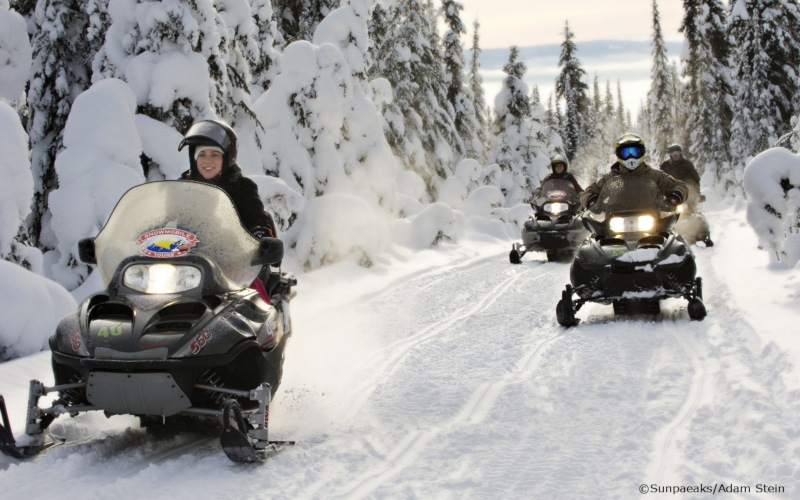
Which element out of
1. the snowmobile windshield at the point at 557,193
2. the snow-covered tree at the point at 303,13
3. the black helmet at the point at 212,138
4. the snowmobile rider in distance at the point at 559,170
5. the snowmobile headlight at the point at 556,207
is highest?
the snow-covered tree at the point at 303,13

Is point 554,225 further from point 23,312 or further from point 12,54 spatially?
point 23,312

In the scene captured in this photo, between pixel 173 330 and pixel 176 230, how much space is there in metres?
0.71

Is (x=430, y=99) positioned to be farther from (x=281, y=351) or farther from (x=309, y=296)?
(x=281, y=351)

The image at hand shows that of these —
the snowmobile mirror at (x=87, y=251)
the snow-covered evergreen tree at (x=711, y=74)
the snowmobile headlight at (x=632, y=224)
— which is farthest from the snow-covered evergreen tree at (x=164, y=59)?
the snow-covered evergreen tree at (x=711, y=74)

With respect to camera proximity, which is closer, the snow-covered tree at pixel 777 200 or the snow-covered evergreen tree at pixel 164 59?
the snow-covered tree at pixel 777 200

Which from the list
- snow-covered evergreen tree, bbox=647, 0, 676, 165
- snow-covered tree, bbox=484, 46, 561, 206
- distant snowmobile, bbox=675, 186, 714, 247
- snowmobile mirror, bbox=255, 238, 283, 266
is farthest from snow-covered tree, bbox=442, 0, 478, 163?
snowmobile mirror, bbox=255, 238, 283, 266

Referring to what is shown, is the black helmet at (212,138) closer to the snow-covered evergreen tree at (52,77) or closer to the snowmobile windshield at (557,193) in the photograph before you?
the snow-covered evergreen tree at (52,77)

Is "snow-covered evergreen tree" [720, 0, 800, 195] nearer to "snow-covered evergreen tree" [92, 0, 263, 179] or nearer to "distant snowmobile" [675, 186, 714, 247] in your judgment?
"distant snowmobile" [675, 186, 714, 247]

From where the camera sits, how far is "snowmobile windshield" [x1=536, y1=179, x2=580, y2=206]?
15.3 metres

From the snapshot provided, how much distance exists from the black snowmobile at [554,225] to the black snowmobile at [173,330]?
1062 cm

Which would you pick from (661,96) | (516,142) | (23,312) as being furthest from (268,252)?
(661,96)

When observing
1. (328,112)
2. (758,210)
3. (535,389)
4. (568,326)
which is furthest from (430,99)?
(535,389)

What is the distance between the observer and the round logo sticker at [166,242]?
13.5ft
